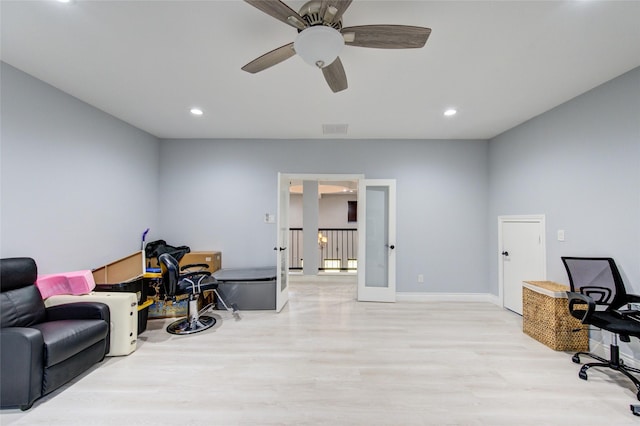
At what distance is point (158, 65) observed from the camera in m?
2.36

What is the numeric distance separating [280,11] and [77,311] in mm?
2973

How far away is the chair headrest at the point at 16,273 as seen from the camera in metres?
2.13

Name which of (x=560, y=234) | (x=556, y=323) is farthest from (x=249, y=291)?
(x=560, y=234)

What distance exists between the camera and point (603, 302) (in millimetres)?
2484

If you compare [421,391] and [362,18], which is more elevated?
[362,18]

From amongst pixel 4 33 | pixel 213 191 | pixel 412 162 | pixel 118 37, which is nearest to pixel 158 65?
pixel 118 37

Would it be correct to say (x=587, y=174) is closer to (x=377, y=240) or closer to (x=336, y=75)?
(x=377, y=240)

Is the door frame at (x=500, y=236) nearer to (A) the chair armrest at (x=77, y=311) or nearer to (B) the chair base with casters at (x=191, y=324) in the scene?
(B) the chair base with casters at (x=191, y=324)

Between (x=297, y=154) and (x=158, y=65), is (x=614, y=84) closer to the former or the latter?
(x=297, y=154)

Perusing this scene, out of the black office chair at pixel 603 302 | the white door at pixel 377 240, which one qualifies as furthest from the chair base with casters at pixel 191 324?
the black office chair at pixel 603 302

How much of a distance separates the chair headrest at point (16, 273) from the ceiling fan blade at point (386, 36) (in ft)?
10.3

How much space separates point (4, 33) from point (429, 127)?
14.6ft

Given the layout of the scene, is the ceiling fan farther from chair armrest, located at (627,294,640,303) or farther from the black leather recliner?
chair armrest, located at (627,294,640,303)

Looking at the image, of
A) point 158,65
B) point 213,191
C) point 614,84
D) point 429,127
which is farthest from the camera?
point 213,191
